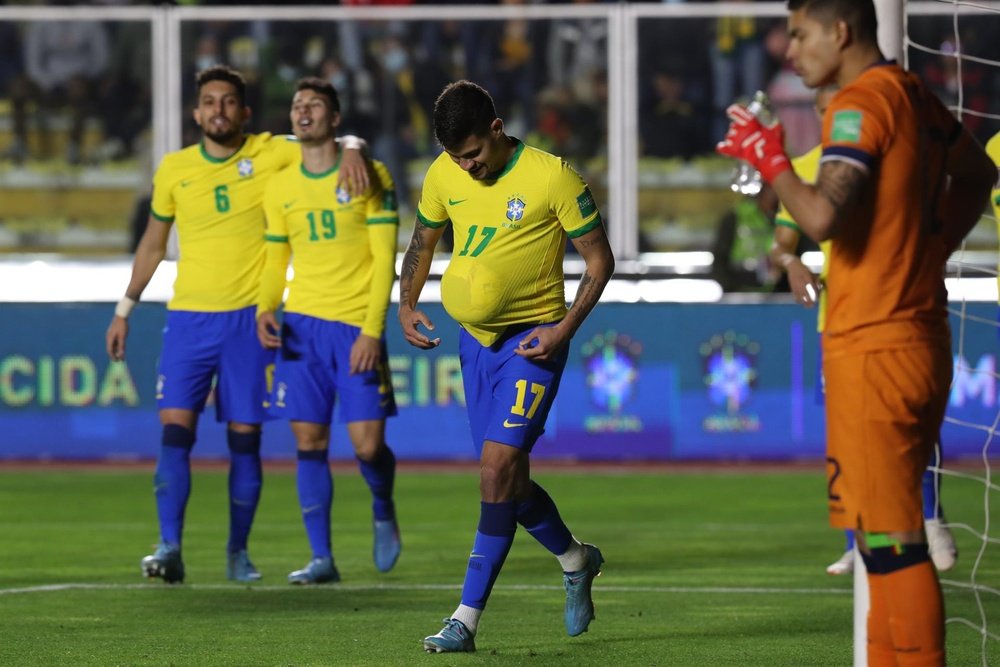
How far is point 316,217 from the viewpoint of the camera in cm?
849

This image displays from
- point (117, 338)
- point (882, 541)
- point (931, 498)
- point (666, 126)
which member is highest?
point (666, 126)

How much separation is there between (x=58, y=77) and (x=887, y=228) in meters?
11.8

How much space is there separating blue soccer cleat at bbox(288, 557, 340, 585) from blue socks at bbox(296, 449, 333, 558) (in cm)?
4

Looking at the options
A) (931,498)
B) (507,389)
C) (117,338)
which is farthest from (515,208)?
(931,498)

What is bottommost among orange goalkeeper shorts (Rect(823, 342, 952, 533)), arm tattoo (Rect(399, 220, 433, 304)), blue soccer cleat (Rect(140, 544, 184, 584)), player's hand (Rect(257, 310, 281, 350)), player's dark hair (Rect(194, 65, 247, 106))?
blue soccer cleat (Rect(140, 544, 184, 584))

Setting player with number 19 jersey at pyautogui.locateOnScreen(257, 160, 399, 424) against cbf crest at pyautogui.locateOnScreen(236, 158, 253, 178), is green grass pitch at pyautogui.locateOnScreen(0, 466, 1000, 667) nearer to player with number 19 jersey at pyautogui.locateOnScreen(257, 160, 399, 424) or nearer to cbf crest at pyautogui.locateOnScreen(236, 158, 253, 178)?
player with number 19 jersey at pyautogui.locateOnScreen(257, 160, 399, 424)

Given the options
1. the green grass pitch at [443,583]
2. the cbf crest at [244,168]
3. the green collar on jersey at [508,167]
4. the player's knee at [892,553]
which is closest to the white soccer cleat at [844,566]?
the green grass pitch at [443,583]

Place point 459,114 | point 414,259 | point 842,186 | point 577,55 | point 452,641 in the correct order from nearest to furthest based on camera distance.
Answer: point 842,186
point 459,114
point 452,641
point 414,259
point 577,55

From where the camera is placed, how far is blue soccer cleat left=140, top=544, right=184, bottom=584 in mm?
8147

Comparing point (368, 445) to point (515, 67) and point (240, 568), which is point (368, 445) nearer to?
point (240, 568)

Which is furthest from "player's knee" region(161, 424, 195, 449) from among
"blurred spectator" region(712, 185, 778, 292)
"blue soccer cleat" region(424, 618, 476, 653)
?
"blurred spectator" region(712, 185, 778, 292)

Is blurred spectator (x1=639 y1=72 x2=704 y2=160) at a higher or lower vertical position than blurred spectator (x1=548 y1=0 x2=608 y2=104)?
lower

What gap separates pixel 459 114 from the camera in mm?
6195

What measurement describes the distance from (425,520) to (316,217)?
3112 millimetres
